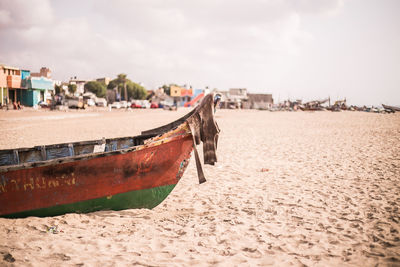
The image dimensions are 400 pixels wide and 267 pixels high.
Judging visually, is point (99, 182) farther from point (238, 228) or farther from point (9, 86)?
point (9, 86)

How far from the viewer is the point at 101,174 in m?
4.14

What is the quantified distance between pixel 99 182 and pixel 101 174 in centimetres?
14

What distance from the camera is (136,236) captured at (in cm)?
372

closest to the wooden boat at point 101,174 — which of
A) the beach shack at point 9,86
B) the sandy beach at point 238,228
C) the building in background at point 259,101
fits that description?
the sandy beach at point 238,228

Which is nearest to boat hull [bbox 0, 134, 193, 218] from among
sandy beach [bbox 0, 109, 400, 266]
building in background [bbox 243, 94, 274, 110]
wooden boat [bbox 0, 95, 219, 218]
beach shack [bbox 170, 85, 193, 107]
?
wooden boat [bbox 0, 95, 219, 218]

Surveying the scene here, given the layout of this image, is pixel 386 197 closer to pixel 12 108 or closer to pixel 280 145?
pixel 280 145

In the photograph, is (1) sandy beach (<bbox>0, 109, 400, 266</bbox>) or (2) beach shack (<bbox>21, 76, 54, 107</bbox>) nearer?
(1) sandy beach (<bbox>0, 109, 400, 266</bbox>)

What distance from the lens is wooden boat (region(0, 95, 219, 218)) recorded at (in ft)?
12.4

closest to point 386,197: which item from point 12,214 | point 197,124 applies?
point 197,124

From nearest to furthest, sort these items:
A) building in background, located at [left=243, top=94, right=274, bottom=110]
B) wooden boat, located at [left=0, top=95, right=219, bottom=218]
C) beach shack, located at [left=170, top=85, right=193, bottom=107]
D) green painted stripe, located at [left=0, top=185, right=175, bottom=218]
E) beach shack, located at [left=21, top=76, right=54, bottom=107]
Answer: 1. wooden boat, located at [left=0, top=95, right=219, bottom=218]
2. green painted stripe, located at [left=0, top=185, right=175, bottom=218]
3. beach shack, located at [left=21, top=76, right=54, bottom=107]
4. building in background, located at [left=243, top=94, right=274, bottom=110]
5. beach shack, located at [left=170, top=85, right=193, bottom=107]

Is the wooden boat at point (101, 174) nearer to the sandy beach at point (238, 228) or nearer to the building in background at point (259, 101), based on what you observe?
the sandy beach at point (238, 228)

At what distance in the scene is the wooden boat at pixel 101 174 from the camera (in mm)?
3793

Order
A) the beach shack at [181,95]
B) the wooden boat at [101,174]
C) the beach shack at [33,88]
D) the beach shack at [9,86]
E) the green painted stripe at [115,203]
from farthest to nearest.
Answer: the beach shack at [181,95]
the beach shack at [33,88]
the beach shack at [9,86]
the green painted stripe at [115,203]
the wooden boat at [101,174]

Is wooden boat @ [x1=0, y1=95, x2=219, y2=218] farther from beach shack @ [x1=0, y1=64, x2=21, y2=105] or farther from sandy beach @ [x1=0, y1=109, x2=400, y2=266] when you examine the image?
beach shack @ [x1=0, y1=64, x2=21, y2=105]
